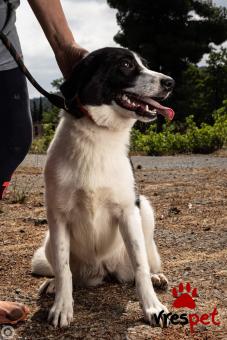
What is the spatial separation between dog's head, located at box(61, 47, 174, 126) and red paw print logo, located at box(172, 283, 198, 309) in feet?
3.23

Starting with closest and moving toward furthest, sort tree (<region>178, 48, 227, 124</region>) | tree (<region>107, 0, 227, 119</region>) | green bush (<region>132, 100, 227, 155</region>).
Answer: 1. green bush (<region>132, 100, 227, 155</region>)
2. tree (<region>107, 0, 227, 119</region>)
3. tree (<region>178, 48, 227, 124</region>)

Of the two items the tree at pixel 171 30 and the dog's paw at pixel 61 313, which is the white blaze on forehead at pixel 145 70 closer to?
the dog's paw at pixel 61 313

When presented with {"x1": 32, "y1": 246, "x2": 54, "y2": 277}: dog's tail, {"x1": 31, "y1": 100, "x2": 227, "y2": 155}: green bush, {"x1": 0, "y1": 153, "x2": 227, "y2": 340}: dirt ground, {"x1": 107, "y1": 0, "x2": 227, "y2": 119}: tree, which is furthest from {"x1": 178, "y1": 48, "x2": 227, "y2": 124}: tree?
{"x1": 32, "y1": 246, "x2": 54, "y2": 277}: dog's tail

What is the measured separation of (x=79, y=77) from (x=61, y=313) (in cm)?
121

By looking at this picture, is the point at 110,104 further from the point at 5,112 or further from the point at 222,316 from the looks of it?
the point at 222,316

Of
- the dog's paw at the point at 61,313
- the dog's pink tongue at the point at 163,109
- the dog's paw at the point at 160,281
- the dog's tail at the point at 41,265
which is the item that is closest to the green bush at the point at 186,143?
the dog's tail at the point at 41,265

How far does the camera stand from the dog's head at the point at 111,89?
3158 mm

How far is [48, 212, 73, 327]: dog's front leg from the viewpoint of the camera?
10.0 ft

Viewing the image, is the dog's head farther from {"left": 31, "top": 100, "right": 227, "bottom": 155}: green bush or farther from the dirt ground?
{"left": 31, "top": 100, "right": 227, "bottom": 155}: green bush

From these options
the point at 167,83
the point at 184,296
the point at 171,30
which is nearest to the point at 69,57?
the point at 167,83

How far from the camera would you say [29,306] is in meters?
3.32

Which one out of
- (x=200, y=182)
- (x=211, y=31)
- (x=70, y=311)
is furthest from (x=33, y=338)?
(x=211, y=31)

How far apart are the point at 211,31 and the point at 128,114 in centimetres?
2676

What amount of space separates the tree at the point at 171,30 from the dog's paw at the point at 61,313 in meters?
24.6
